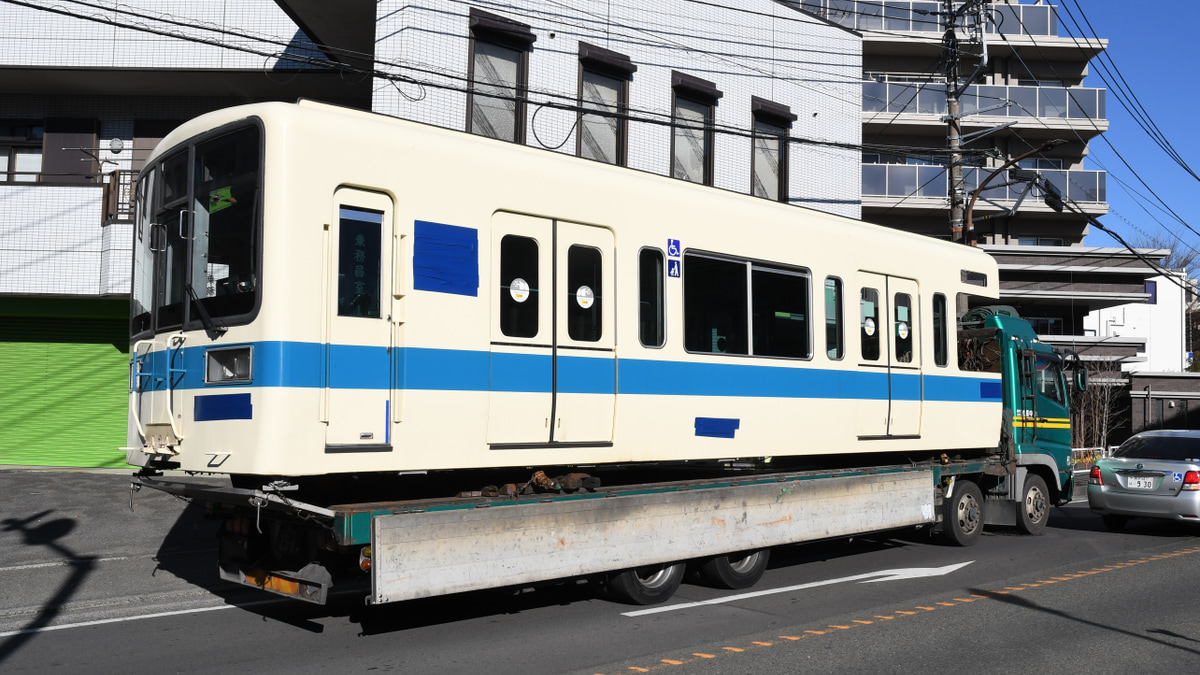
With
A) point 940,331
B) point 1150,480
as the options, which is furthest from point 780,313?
point 1150,480

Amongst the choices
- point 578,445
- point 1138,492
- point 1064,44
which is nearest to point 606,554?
point 578,445

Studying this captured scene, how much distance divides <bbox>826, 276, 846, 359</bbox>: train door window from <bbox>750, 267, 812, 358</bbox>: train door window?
36cm

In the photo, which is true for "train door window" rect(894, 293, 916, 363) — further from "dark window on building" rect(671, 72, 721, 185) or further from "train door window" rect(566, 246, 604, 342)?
"dark window on building" rect(671, 72, 721, 185)

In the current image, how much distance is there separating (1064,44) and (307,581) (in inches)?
1602

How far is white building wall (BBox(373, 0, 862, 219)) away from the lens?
47.5 feet

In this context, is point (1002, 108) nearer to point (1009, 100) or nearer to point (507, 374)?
point (1009, 100)

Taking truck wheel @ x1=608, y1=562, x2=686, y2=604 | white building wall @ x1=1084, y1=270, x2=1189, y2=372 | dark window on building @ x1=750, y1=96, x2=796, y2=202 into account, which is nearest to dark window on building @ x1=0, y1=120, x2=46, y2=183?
dark window on building @ x1=750, y1=96, x2=796, y2=202

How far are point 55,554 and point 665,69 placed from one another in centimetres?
1220

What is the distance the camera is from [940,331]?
1217 cm

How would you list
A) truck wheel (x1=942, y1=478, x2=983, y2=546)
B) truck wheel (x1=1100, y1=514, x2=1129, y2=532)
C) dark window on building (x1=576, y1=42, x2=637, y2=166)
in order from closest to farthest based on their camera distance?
truck wheel (x1=942, y1=478, x2=983, y2=546)
truck wheel (x1=1100, y1=514, x2=1129, y2=532)
dark window on building (x1=576, y1=42, x2=637, y2=166)

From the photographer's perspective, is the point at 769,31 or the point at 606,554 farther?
the point at 769,31

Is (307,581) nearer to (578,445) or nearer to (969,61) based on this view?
(578,445)

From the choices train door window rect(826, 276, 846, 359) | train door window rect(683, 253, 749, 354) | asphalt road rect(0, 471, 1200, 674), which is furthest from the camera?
train door window rect(826, 276, 846, 359)

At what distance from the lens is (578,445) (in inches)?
318
